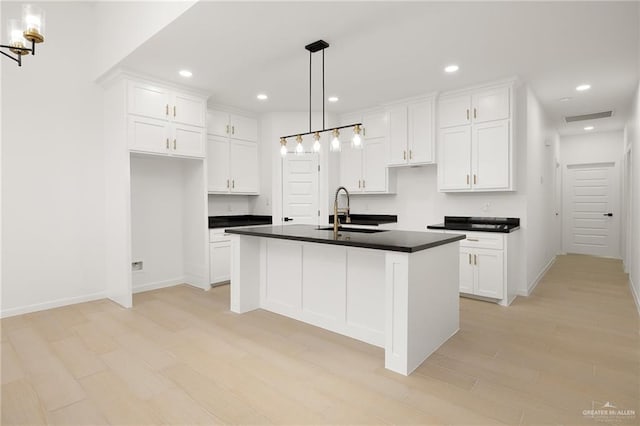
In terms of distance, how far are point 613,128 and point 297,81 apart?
6843 mm

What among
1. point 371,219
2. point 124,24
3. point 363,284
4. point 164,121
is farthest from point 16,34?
point 371,219

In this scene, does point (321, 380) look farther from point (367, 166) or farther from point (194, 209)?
point (367, 166)

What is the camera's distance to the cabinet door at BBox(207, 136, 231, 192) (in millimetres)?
5191

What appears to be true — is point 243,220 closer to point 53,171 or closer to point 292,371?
point 53,171

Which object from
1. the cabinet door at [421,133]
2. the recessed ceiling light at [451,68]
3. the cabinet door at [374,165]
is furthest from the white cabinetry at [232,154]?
the recessed ceiling light at [451,68]

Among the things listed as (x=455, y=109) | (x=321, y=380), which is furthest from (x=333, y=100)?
(x=321, y=380)

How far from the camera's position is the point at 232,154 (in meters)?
5.50

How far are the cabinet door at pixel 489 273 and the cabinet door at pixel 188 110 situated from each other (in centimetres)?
407

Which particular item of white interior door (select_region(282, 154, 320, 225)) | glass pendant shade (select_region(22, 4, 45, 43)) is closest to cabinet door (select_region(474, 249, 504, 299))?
Answer: white interior door (select_region(282, 154, 320, 225))

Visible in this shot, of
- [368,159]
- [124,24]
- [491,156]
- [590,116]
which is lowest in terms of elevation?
[491,156]

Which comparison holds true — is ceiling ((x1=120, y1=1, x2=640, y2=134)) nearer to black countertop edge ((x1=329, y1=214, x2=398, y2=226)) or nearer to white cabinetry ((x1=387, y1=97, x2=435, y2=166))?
white cabinetry ((x1=387, y1=97, x2=435, y2=166))

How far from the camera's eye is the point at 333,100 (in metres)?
5.14

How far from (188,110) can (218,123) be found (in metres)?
0.81

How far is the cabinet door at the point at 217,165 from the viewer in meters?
5.19
